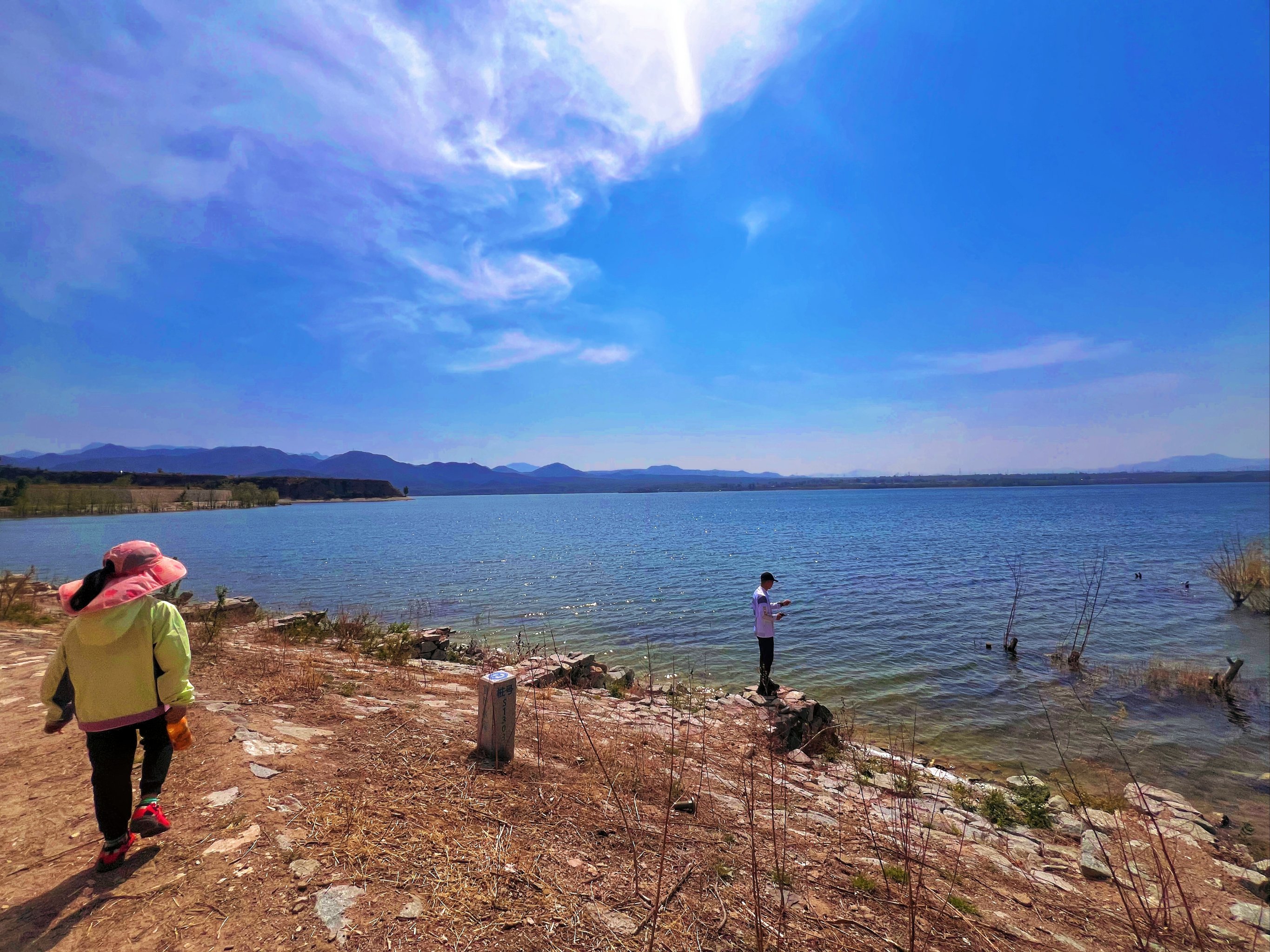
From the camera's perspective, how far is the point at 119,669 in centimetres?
423

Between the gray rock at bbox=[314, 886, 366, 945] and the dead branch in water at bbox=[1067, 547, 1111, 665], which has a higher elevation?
the gray rock at bbox=[314, 886, 366, 945]

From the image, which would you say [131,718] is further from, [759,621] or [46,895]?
[759,621]

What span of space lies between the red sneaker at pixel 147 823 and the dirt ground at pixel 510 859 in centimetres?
14

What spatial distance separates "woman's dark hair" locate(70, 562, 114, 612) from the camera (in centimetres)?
404

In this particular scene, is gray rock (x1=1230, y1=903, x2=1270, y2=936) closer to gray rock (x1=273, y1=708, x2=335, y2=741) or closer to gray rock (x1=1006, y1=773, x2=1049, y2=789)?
gray rock (x1=1006, y1=773, x2=1049, y2=789)

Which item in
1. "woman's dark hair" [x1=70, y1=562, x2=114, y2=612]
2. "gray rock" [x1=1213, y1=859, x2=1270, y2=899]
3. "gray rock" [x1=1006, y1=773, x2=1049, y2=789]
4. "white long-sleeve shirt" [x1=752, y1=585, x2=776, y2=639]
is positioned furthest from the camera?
"white long-sleeve shirt" [x1=752, y1=585, x2=776, y2=639]

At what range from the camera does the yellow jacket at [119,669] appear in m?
4.13

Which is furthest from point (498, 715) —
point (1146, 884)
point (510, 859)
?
point (1146, 884)

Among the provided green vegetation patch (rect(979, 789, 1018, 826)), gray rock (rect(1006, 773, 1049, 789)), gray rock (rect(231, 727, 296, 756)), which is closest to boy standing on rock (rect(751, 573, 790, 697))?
green vegetation patch (rect(979, 789, 1018, 826))

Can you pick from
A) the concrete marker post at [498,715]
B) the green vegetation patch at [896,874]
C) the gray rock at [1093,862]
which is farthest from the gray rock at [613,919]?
the gray rock at [1093,862]

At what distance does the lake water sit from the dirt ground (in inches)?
226

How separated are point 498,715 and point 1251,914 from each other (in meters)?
8.89

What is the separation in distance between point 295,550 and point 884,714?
4832cm

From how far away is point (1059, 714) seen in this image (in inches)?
525
